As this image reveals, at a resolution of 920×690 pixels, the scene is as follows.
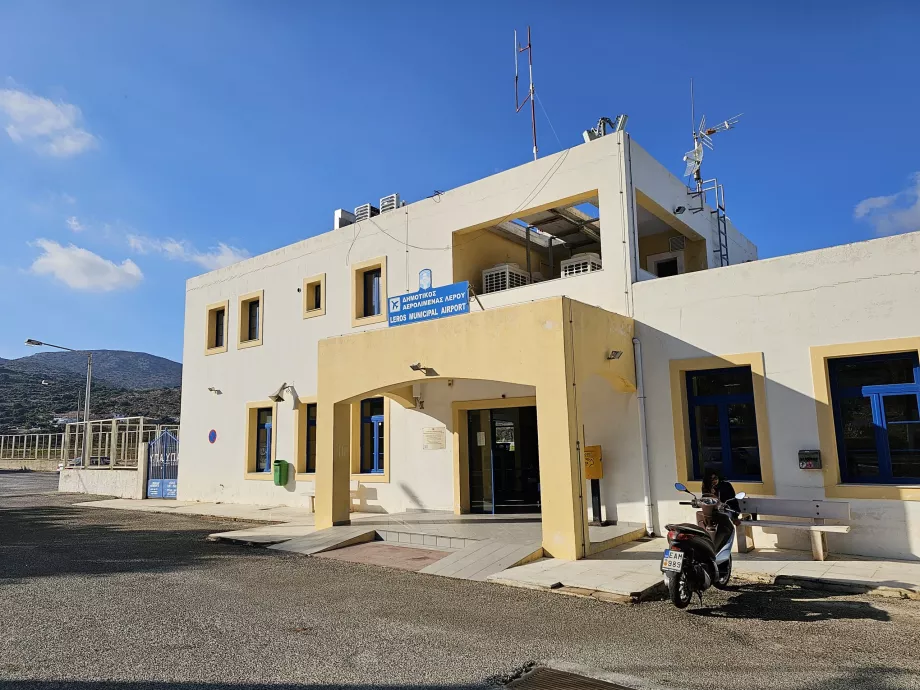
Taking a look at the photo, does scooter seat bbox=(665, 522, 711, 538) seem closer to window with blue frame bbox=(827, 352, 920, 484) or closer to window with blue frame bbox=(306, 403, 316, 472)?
window with blue frame bbox=(827, 352, 920, 484)

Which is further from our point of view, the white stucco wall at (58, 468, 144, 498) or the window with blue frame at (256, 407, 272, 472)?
the white stucco wall at (58, 468, 144, 498)

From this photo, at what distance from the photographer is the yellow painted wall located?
8.34m

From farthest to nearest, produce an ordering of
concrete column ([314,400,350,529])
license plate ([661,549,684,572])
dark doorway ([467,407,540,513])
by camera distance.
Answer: dark doorway ([467,407,540,513])
concrete column ([314,400,350,529])
license plate ([661,549,684,572])

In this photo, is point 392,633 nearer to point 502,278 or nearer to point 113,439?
point 502,278

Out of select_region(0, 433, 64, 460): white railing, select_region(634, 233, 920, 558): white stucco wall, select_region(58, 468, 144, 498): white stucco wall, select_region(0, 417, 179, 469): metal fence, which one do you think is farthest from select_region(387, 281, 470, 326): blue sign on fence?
select_region(0, 433, 64, 460): white railing

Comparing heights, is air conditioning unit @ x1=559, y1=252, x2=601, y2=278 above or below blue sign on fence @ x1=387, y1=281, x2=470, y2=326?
above

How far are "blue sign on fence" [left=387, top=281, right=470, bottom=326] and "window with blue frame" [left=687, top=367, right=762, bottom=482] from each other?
3.99 metres

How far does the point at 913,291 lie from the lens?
26.7ft

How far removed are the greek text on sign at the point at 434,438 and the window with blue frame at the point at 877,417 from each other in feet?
22.1

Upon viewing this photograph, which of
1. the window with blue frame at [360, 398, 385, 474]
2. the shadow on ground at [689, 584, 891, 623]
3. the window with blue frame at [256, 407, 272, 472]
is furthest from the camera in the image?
the window with blue frame at [256, 407, 272, 472]

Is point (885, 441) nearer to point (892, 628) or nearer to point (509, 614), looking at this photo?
point (892, 628)

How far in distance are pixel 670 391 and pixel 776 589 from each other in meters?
3.60

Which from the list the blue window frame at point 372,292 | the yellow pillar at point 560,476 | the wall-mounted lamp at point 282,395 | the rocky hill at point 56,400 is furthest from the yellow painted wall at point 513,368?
the rocky hill at point 56,400

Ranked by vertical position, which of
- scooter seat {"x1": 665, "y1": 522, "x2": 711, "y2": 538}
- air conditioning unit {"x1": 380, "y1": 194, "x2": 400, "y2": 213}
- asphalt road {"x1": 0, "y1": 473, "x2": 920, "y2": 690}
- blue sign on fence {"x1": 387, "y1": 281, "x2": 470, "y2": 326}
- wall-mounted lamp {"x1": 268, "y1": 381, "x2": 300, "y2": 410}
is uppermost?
air conditioning unit {"x1": 380, "y1": 194, "x2": 400, "y2": 213}
